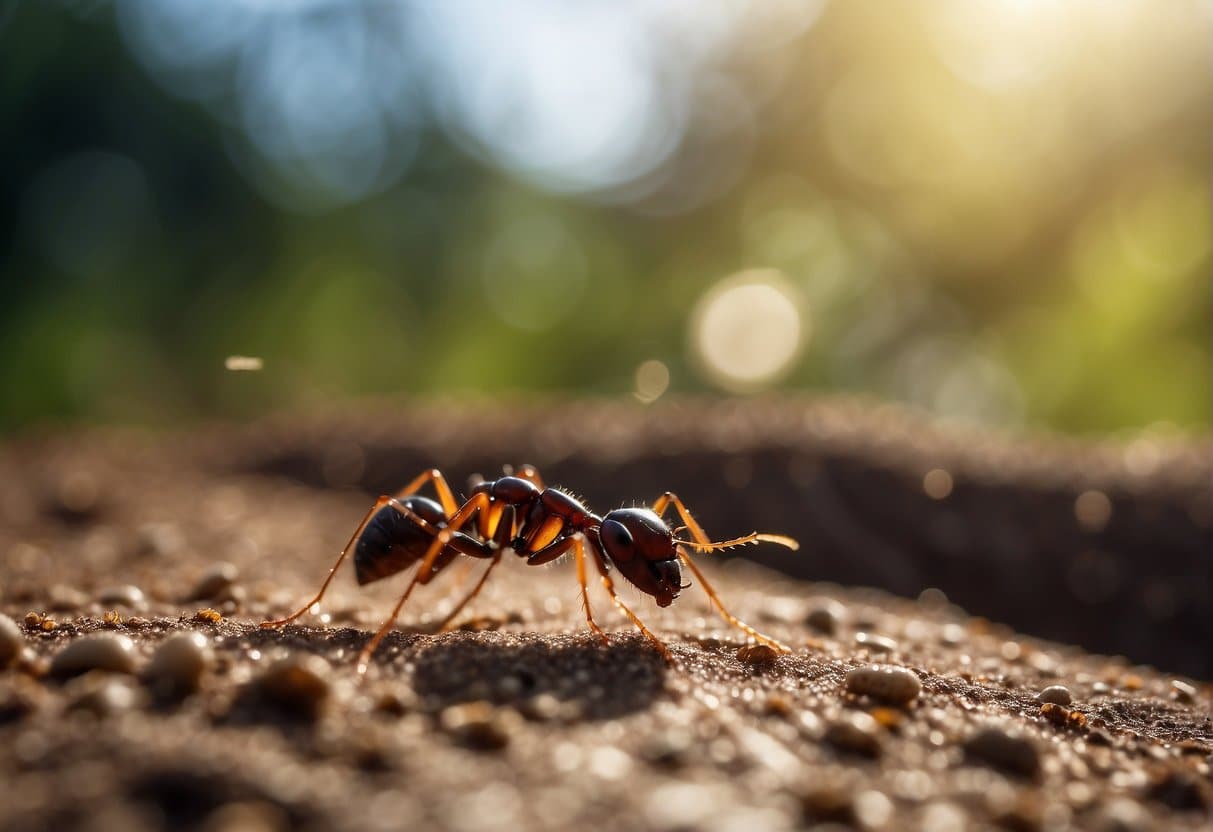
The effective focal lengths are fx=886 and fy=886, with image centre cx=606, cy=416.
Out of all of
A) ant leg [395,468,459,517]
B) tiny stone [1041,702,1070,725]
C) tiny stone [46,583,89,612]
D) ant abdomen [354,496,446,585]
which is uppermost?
ant leg [395,468,459,517]

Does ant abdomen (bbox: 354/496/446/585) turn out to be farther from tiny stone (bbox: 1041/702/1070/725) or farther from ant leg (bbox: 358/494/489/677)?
tiny stone (bbox: 1041/702/1070/725)

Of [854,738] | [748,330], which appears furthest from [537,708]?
[748,330]

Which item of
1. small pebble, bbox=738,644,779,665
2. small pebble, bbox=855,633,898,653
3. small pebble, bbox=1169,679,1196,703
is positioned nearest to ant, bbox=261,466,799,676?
small pebble, bbox=738,644,779,665

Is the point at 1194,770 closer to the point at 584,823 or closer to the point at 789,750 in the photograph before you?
the point at 789,750

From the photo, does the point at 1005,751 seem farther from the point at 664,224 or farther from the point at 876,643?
the point at 664,224

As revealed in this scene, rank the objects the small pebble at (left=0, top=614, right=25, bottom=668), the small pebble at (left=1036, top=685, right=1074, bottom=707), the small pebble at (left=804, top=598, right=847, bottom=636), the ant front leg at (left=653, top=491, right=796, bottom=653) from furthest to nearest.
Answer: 1. the small pebble at (left=804, top=598, right=847, bottom=636)
2. the ant front leg at (left=653, top=491, right=796, bottom=653)
3. the small pebble at (left=1036, top=685, right=1074, bottom=707)
4. the small pebble at (left=0, top=614, right=25, bottom=668)

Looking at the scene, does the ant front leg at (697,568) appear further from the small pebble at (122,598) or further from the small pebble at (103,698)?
the small pebble at (122,598)
